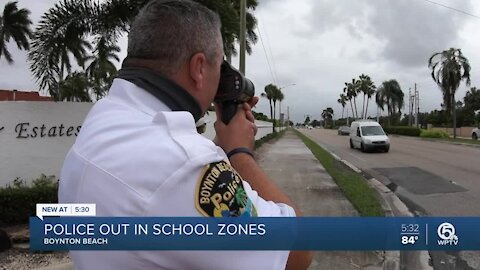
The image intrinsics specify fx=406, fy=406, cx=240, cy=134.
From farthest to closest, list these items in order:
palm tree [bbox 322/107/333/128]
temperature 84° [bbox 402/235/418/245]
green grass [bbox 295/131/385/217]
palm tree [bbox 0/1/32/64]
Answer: palm tree [bbox 322/107/333/128]
palm tree [bbox 0/1/32/64]
green grass [bbox 295/131/385/217]
temperature 84° [bbox 402/235/418/245]

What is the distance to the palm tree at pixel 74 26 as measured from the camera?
7.95m

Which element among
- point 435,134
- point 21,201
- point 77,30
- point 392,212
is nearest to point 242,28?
point 77,30

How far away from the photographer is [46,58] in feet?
26.1

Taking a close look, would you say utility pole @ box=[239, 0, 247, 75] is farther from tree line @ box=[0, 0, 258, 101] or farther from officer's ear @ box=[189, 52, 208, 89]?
officer's ear @ box=[189, 52, 208, 89]

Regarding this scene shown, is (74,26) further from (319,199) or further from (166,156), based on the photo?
(166,156)

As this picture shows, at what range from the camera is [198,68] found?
1206 mm

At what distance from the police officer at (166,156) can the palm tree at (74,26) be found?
6917 mm

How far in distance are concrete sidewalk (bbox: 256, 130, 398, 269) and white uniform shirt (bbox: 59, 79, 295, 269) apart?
12.3 ft

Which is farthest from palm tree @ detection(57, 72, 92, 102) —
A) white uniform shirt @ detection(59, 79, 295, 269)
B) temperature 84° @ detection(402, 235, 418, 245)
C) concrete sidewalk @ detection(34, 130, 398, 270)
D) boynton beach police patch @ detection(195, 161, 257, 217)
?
boynton beach police patch @ detection(195, 161, 257, 217)

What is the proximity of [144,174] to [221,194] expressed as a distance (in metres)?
0.20

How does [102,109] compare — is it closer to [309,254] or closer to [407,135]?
[309,254]

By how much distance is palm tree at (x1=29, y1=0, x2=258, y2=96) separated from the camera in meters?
7.95

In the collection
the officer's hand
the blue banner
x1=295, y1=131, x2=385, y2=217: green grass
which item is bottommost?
x1=295, y1=131, x2=385, y2=217: green grass

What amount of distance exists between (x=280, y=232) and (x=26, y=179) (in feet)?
23.2
